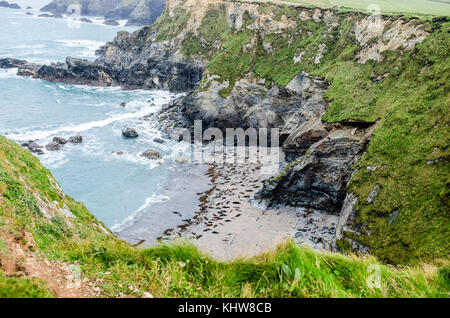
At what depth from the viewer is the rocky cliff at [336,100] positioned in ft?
63.3

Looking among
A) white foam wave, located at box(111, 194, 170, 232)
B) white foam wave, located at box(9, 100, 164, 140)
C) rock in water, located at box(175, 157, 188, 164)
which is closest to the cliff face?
white foam wave, located at box(9, 100, 164, 140)

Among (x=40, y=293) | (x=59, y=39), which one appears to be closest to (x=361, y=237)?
(x=40, y=293)

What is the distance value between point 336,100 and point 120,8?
156821 mm

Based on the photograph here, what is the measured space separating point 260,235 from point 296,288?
65.8ft

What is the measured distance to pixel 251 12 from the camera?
183ft

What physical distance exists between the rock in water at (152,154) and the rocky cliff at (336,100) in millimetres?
8627

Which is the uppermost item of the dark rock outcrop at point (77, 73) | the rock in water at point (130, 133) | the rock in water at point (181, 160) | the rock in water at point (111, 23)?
the rock in water at point (111, 23)

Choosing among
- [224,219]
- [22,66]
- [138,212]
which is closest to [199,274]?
[224,219]

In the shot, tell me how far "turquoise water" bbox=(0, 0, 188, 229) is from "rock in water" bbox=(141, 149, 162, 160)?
818mm

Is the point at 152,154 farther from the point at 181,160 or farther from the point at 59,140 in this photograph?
the point at 59,140

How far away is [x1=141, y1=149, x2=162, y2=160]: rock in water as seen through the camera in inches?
1601

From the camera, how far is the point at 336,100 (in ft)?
Answer: 105

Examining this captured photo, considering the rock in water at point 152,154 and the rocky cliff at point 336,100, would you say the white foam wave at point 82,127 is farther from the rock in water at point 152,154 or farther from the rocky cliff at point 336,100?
the rock in water at point 152,154

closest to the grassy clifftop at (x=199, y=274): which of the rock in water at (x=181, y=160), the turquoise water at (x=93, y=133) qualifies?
A: the turquoise water at (x=93, y=133)
